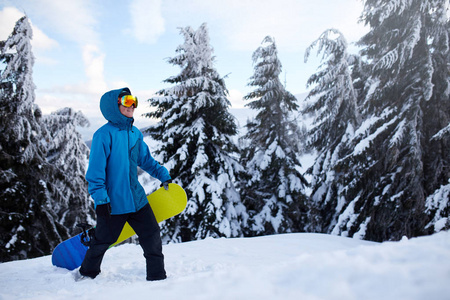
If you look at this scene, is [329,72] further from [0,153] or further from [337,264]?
[0,153]

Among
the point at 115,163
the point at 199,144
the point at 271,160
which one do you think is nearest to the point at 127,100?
the point at 115,163

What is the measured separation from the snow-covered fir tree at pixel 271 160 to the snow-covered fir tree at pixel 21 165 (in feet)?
29.4

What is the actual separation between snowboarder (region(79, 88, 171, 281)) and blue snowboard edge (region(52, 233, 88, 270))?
1.65 ft

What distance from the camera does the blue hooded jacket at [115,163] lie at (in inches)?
116

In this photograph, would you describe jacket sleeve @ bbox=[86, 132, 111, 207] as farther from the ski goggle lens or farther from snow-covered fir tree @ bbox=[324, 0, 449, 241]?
snow-covered fir tree @ bbox=[324, 0, 449, 241]

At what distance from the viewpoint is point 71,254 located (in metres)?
3.63

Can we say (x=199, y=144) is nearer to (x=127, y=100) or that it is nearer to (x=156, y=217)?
(x=156, y=217)

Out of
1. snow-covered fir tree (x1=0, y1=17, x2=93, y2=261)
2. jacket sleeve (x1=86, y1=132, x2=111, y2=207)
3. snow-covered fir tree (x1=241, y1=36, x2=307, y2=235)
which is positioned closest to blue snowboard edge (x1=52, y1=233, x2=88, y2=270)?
jacket sleeve (x1=86, y1=132, x2=111, y2=207)

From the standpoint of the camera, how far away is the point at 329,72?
13078mm

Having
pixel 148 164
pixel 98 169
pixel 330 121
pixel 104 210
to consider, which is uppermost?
pixel 330 121

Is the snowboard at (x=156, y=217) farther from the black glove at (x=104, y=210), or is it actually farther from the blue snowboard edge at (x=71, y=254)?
the black glove at (x=104, y=210)

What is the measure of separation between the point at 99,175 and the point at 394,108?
30.4 feet

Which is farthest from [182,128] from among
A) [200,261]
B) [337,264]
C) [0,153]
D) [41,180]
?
[337,264]

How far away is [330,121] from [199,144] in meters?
7.51
